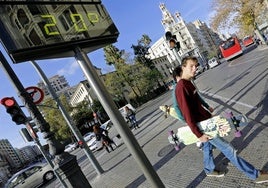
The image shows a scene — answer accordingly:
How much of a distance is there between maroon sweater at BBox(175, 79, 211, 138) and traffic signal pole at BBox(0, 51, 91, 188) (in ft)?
8.45

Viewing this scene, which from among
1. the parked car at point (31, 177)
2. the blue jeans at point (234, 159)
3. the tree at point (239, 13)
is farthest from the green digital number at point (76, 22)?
the tree at point (239, 13)

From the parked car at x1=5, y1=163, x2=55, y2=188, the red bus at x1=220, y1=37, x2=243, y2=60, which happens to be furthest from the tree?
the parked car at x1=5, y1=163, x2=55, y2=188

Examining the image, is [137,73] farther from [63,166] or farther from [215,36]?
[215,36]

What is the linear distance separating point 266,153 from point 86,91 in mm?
64030

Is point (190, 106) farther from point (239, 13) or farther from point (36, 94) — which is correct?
point (239, 13)

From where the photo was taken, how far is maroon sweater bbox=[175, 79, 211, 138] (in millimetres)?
3908

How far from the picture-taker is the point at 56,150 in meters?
5.27

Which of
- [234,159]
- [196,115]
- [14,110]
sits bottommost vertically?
[234,159]

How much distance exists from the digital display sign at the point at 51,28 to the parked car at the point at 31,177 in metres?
13.1

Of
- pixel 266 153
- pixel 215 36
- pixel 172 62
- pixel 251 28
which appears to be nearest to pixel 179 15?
pixel 172 62

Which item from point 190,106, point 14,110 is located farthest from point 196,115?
point 14,110

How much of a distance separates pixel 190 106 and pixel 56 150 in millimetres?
2855

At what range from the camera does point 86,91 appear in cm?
6700

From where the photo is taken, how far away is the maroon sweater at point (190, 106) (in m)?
3.91
